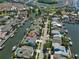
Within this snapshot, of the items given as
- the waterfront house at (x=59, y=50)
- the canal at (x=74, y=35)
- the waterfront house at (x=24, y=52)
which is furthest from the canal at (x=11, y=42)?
the canal at (x=74, y=35)

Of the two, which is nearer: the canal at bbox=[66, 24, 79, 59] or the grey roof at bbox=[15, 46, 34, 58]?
the grey roof at bbox=[15, 46, 34, 58]

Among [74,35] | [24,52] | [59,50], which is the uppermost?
[24,52]

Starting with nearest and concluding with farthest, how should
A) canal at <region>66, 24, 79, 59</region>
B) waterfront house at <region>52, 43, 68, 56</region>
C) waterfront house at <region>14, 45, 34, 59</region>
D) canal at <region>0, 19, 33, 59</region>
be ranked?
waterfront house at <region>14, 45, 34, 59</region> < waterfront house at <region>52, 43, 68, 56</region> < canal at <region>0, 19, 33, 59</region> < canal at <region>66, 24, 79, 59</region>

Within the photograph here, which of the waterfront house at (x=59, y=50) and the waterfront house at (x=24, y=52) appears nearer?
the waterfront house at (x=24, y=52)

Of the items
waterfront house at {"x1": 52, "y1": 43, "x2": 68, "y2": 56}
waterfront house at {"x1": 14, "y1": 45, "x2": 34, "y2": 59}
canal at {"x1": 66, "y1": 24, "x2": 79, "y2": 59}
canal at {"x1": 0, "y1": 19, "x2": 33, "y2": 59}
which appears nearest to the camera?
waterfront house at {"x1": 14, "y1": 45, "x2": 34, "y2": 59}

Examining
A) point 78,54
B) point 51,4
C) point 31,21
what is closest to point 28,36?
point 78,54

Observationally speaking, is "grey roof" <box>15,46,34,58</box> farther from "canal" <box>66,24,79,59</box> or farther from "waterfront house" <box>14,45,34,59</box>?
"canal" <box>66,24,79,59</box>

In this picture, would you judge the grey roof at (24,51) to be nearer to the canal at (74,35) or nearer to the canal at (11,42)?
the canal at (11,42)

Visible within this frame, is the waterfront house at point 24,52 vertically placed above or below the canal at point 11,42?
above

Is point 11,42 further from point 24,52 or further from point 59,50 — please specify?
point 59,50

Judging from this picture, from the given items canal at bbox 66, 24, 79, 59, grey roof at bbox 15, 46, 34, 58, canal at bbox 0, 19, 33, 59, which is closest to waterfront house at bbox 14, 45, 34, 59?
grey roof at bbox 15, 46, 34, 58

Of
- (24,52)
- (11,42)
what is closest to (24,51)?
(24,52)

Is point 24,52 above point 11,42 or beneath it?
above

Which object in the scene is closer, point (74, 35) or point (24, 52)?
point (24, 52)
